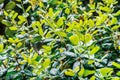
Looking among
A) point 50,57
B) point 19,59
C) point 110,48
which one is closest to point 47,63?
point 50,57

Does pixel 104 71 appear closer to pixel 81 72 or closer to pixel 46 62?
pixel 81 72

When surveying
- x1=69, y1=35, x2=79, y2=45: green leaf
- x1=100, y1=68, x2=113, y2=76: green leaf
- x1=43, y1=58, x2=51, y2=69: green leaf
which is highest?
x1=69, y1=35, x2=79, y2=45: green leaf

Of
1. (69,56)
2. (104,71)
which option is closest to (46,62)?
(69,56)

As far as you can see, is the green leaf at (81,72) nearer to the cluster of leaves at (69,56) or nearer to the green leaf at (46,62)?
the cluster of leaves at (69,56)

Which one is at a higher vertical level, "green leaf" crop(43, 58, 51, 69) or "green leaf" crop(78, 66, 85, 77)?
"green leaf" crop(43, 58, 51, 69)

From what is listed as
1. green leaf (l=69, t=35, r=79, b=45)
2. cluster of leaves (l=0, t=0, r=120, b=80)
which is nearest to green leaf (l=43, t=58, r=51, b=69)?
cluster of leaves (l=0, t=0, r=120, b=80)

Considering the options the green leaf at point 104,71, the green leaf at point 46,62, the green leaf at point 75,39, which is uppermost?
the green leaf at point 75,39

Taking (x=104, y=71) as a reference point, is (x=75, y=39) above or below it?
above

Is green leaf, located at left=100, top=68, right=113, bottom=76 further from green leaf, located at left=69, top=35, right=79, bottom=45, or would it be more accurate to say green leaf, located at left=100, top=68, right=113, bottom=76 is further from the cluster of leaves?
green leaf, located at left=69, top=35, right=79, bottom=45

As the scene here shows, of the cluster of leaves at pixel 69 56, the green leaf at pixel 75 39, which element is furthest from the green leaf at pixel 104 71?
the green leaf at pixel 75 39

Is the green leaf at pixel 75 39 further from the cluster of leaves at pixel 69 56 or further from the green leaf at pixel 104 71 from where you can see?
the green leaf at pixel 104 71

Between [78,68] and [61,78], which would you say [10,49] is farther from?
[78,68]

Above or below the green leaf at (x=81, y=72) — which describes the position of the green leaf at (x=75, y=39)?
above

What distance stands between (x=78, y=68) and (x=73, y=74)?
41 mm
